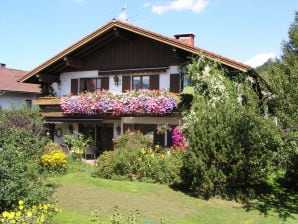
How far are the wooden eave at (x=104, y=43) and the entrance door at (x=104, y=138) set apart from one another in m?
4.50

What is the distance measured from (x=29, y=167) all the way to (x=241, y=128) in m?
6.34

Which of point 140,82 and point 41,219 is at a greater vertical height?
point 140,82

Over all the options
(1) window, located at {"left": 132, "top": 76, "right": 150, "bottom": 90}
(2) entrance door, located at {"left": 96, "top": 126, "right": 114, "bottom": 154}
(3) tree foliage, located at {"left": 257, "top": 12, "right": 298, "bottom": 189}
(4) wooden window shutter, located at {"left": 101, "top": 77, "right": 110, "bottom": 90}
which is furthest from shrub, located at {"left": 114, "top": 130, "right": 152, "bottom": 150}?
(3) tree foliage, located at {"left": 257, "top": 12, "right": 298, "bottom": 189}

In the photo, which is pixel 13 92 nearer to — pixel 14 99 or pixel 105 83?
pixel 14 99

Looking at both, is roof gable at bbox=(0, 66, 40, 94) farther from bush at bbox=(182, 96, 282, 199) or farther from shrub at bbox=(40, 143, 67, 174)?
bush at bbox=(182, 96, 282, 199)

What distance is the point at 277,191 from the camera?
47.9 feet

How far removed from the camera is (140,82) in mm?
22859

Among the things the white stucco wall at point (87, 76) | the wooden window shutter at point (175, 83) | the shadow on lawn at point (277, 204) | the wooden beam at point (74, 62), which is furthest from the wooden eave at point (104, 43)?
the shadow on lawn at point (277, 204)

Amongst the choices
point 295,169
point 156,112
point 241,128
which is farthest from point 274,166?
point 156,112

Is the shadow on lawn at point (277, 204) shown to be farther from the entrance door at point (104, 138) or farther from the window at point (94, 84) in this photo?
the window at point (94, 84)

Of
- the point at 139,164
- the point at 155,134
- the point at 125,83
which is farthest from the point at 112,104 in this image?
the point at 139,164

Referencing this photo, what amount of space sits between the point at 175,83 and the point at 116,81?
3.82 metres

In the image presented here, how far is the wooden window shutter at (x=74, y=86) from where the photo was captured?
82.5ft

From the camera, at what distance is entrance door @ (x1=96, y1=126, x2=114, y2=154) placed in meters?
24.3
